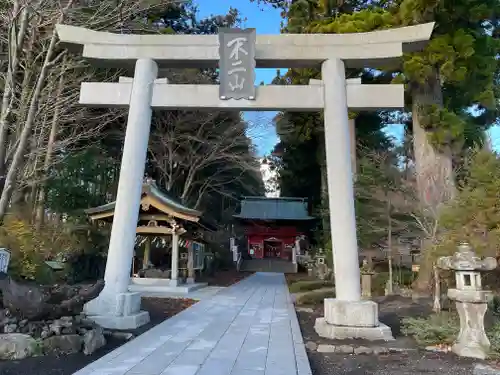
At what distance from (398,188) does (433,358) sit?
8885mm

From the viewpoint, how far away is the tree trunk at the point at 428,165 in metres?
11.1

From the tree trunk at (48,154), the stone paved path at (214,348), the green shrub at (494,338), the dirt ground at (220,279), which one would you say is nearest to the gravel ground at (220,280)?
the dirt ground at (220,279)

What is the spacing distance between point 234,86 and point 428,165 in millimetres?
7126

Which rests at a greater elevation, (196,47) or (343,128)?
(196,47)

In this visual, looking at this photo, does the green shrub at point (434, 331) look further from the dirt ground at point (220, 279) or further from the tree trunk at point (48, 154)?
the dirt ground at point (220, 279)

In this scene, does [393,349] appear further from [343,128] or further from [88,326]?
[88,326]

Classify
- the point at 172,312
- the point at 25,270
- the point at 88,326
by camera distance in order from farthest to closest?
1. the point at 25,270
2. the point at 172,312
3. the point at 88,326

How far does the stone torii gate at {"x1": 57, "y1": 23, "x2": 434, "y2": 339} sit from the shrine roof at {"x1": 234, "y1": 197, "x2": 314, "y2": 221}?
22.2m

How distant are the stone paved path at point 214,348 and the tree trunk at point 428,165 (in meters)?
5.17

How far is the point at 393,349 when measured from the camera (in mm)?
5438

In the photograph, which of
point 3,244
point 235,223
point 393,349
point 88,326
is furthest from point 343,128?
point 235,223

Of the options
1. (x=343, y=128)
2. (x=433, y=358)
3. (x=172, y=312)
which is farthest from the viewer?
(x=172, y=312)

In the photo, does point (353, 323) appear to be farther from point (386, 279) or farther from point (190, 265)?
point (190, 265)

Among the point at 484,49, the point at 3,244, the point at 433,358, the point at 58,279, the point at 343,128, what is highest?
the point at 484,49
